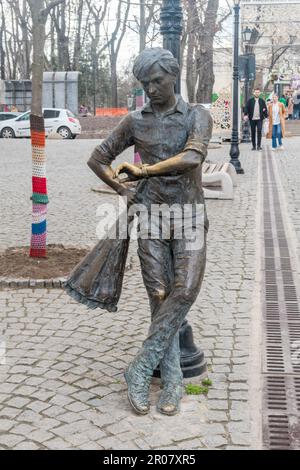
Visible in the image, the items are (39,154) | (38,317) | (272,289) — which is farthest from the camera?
(39,154)

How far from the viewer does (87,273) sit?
433 centimetres

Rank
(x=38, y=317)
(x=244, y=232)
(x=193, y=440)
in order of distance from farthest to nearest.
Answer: (x=244, y=232) < (x=38, y=317) < (x=193, y=440)

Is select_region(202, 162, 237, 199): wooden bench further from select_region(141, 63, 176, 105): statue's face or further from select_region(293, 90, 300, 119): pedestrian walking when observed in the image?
select_region(293, 90, 300, 119): pedestrian walking

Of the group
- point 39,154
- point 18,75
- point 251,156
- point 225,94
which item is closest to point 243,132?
point 225,94

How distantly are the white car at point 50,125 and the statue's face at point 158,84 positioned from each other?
27494 millimetres

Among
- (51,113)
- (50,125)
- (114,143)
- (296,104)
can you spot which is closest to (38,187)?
(114,143)

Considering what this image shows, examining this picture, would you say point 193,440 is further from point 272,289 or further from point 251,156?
point 251,156

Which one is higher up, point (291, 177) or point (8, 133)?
point (8, 133)

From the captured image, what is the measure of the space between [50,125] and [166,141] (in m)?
27.7

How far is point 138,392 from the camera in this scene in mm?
4047

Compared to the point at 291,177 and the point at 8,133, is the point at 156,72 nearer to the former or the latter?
the point at 291,177

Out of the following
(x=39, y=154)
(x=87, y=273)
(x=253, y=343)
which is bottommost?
(x=253, y=343)

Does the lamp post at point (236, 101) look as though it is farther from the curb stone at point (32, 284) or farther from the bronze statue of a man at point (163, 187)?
the bronze statue of a man at point (163, 187)

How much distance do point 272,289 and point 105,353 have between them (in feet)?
7.51
